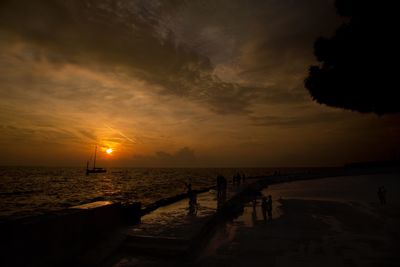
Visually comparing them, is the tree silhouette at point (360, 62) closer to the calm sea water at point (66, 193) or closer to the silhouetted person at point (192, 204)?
the silhouetted person at point (192, 204)

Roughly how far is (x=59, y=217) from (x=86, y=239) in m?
1.62

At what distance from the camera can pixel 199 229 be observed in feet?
36.5

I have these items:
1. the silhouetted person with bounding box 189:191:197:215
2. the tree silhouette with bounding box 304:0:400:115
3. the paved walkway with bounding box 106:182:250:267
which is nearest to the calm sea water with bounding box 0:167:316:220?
the paved walkway with bounding box 106:182:250:267

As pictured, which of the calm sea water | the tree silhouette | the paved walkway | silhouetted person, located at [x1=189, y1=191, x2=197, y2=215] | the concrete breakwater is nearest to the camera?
the concrete breakwater

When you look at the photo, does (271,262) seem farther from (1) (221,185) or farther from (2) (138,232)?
(1) (221,185)

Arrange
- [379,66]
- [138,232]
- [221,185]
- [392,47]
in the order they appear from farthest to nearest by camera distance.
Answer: [221,185] → [138,232] → [379,66] → [392,47]

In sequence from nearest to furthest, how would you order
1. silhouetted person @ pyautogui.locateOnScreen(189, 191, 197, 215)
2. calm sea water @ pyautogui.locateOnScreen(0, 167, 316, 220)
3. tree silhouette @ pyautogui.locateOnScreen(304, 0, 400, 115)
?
tree silhouette @ pyautogui.locateOnScreen(304, 0, 400, 115), silhouetted person @ pyautogui.locateOnScreen(189, 191, 197, 215), calm sea water @ pyautogui.locateOnScreen(0, 167, 316, 220)

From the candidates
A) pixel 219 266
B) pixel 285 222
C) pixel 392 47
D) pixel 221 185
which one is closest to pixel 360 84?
pixel 392 47

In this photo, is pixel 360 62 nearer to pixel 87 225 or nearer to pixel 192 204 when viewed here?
pixel 87 225

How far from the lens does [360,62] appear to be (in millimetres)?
7473

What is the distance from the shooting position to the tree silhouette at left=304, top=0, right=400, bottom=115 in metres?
6.75

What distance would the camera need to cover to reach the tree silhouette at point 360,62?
675 cm

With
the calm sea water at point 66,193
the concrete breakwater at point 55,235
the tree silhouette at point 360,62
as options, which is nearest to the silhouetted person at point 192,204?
the concrete breakwater at point 55,235

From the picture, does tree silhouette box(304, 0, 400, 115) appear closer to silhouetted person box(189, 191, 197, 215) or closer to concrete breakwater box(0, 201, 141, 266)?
concrete breakwater box(0, 201, 141, 266)
